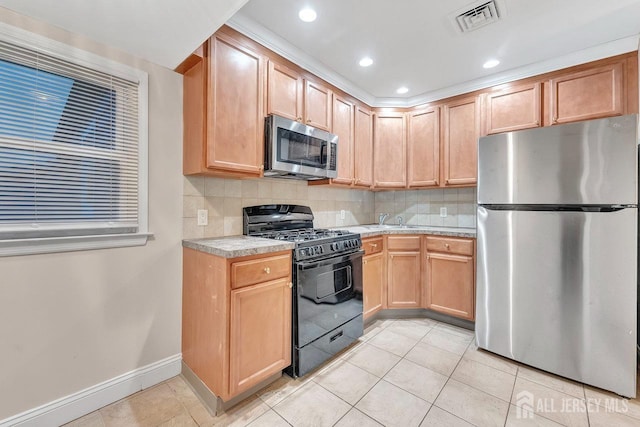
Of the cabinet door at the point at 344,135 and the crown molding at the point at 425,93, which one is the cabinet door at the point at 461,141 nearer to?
the crown molding at the point at 425,93

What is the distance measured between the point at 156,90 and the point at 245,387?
203 centimetres

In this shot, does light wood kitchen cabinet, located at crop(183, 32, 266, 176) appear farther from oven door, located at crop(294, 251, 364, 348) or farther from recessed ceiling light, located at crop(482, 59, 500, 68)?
recessed ceiling light, located at crop(482, 59, 500, 68)

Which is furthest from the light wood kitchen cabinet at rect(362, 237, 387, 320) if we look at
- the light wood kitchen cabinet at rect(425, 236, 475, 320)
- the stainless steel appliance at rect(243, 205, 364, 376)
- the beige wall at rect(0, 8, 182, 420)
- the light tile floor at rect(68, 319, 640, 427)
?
the beige wall at rect(0, 8, 182, 420)

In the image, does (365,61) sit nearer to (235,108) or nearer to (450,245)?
(235,108)

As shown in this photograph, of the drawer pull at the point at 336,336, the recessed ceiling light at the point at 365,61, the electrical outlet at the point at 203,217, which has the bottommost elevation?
the drawer pull at the point at 336,336

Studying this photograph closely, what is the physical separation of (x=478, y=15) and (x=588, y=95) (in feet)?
4.27

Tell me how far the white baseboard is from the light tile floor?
0.14ft

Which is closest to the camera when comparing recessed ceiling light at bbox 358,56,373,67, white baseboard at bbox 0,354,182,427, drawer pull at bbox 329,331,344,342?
white baseboard at bbox 0,354,182,427

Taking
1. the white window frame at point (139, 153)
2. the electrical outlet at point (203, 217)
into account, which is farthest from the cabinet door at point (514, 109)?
the white window frame at point (139, 153)

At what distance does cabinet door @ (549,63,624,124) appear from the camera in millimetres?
2201

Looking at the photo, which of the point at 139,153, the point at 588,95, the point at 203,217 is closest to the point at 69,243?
the point at 139,153

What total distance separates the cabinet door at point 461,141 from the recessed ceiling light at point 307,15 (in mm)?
1869

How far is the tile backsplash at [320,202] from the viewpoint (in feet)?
6.88

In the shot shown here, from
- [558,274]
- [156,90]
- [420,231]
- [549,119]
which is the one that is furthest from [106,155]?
[549,119]
